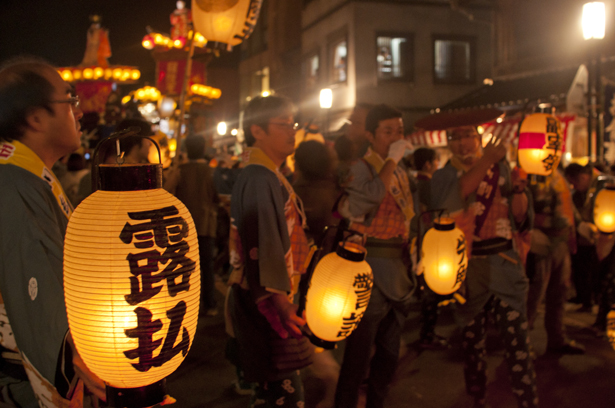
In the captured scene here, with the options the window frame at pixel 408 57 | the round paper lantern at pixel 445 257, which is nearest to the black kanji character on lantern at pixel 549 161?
the round paper lantern at pixel 445 257

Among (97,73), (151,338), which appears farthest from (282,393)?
(97,73)

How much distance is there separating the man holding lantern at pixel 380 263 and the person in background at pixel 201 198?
339 cm

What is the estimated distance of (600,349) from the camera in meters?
5.09

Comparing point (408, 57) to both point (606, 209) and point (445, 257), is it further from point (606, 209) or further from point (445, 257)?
point (445, 257)

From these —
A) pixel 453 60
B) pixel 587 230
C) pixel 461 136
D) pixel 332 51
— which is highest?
pixel 332 51

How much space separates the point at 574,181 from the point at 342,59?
13.1m

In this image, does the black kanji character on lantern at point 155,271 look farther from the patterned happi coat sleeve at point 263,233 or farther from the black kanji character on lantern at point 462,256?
the black kanji character on lantern at point 462,256

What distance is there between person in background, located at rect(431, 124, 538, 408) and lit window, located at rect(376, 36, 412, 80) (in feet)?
47.4

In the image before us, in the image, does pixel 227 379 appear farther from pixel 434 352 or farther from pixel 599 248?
pixel 599 248

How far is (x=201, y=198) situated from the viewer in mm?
6203

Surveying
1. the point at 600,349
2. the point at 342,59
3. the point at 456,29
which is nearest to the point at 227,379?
the point at 600,349

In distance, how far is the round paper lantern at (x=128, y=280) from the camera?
126cm

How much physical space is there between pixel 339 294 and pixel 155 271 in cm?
145

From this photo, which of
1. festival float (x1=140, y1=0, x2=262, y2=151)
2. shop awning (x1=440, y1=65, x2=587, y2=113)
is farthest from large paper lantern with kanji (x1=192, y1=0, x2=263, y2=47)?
shop awning (x1=440, y1=65, x2=587, y2=113)
